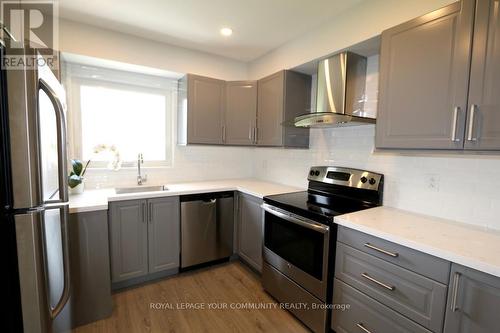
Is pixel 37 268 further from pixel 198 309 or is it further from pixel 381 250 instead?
pixel 381 250

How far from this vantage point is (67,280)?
1448 millimetres

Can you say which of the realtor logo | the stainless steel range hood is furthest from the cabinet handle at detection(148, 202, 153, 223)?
the stainless steel range hood

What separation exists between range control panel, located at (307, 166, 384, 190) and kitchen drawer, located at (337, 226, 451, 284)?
0.61 meters

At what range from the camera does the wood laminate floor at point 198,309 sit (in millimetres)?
1821

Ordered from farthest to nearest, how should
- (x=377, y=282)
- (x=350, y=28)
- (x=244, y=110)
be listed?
(x=244, y=110) → (x=350, y=28) → (x=377, y=282)

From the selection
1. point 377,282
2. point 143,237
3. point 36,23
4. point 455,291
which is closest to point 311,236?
point 377,282

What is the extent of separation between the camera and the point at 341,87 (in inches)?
78.1

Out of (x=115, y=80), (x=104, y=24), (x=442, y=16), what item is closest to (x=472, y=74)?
(x=442, y=16)

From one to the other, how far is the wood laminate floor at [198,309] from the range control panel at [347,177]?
3.99 ft

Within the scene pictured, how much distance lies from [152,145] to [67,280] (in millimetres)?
1751

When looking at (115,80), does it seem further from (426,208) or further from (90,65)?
(426,208)

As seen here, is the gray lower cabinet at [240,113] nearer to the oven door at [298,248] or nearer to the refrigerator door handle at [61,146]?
the oven door at [298,248]

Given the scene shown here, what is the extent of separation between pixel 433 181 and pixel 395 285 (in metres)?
0.83

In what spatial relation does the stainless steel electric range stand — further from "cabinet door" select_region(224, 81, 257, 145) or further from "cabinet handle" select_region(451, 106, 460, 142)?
"cabinet door" select_region(224, 81, 257, 145)
